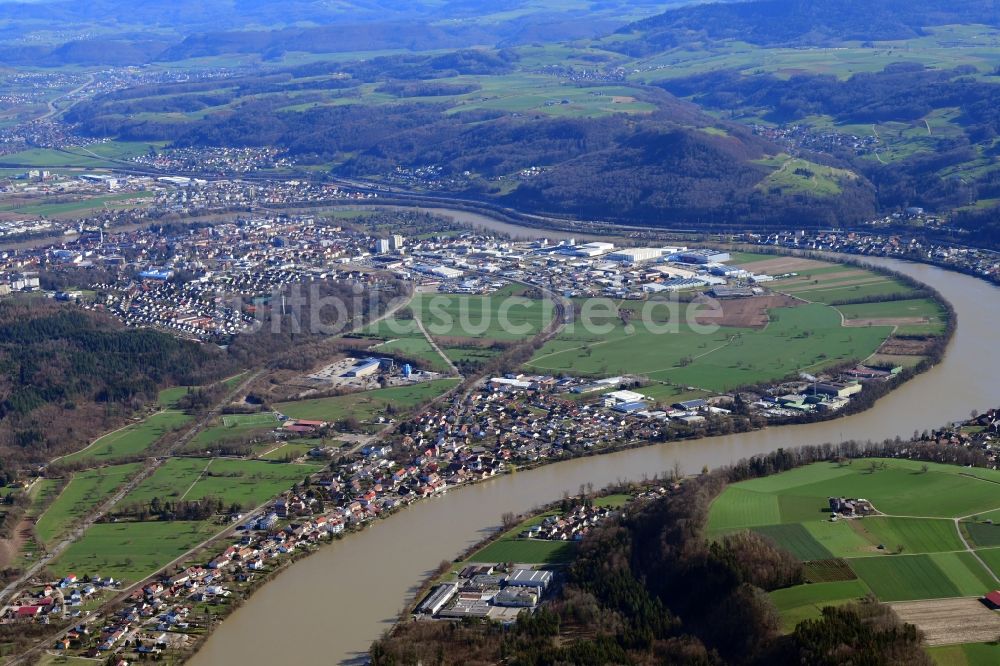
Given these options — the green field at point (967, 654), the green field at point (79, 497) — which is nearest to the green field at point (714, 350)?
the green field at point (79, 497)

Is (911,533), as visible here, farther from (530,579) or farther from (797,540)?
(530,579)

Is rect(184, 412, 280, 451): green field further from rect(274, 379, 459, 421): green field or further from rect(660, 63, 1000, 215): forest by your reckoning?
rect(660, 63, 1000, 215): forest

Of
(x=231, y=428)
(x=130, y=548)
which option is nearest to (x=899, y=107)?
(x=231, y=428)

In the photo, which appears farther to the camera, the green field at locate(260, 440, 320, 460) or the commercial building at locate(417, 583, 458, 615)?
the green field at locate(260, 440, 320, 460)

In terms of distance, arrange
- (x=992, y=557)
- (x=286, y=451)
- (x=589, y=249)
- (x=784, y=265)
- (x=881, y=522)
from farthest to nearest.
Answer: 1. (x=589, y=249)
2. (x=784, y=265)
3. (x=286, y=451)
4. (x=881, y=522)
5. (x=992, y=557)

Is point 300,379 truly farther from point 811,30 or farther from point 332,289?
point 811,30

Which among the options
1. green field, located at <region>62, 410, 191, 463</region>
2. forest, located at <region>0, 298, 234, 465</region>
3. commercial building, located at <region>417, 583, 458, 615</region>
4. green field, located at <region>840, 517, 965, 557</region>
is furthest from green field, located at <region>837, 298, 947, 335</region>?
commercial building, located at <region>417, 583, 458, 615</region>
